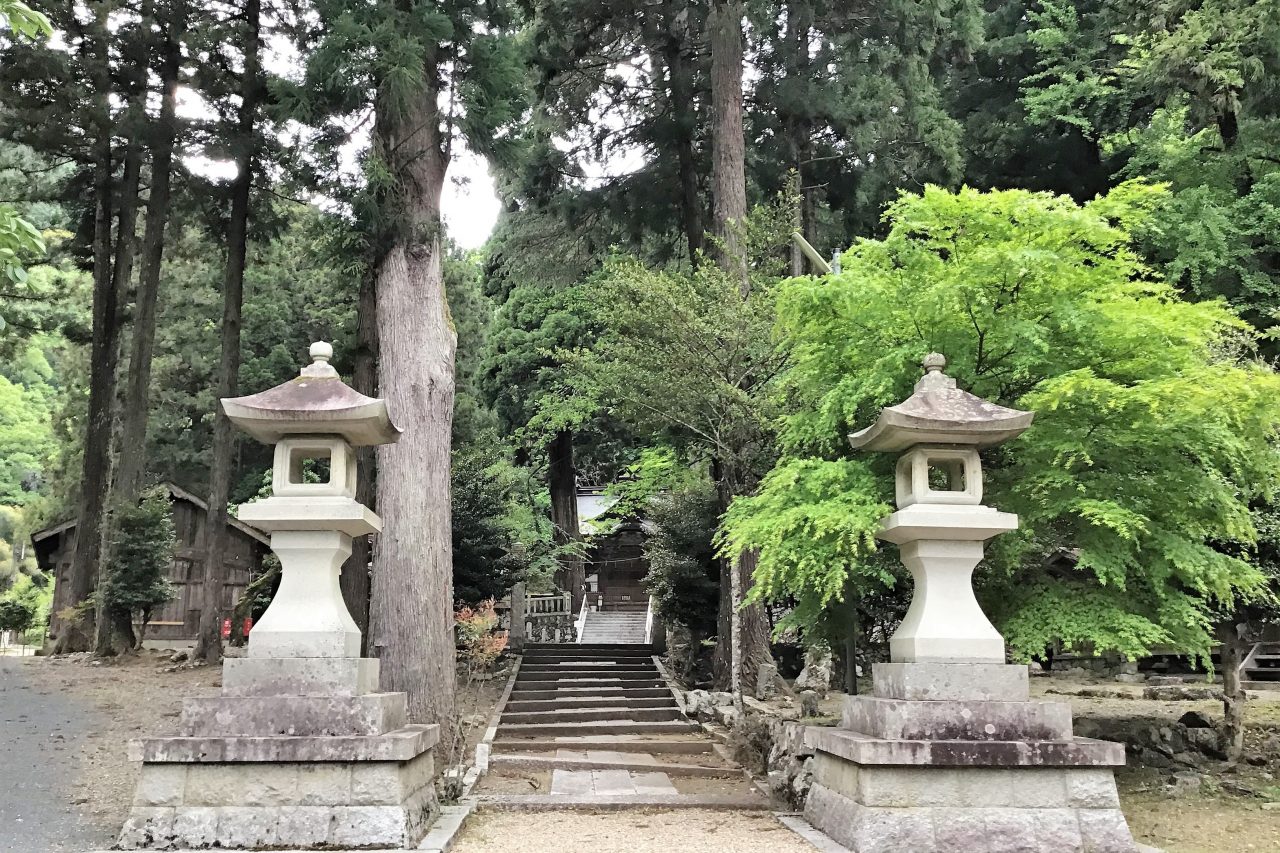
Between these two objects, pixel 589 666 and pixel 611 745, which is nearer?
pixel 611 745

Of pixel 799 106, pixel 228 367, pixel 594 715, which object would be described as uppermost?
pixel 799 106

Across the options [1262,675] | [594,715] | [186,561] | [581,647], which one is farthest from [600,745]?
[186,561]

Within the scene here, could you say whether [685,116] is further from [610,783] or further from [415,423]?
[610,783]

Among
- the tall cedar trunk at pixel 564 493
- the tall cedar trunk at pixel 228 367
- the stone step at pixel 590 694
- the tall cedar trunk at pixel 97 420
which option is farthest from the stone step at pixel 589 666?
the tall cedar trunk at pixel 97 420

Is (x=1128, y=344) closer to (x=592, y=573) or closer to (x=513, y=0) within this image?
(x=513, y=0)

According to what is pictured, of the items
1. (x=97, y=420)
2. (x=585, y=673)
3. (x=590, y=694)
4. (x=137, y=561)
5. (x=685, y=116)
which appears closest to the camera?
(x=590, y=694)

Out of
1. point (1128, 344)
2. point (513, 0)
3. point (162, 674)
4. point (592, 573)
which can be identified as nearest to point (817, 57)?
point (513, 0)

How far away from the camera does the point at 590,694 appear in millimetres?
14727

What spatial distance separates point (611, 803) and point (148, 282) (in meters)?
13.2

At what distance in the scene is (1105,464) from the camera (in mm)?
6598

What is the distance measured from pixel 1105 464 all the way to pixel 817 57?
11068 millimetres

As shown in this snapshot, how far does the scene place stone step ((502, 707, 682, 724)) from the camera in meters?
13.3

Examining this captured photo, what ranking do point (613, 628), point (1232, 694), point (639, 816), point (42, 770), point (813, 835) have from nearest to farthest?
point (813, 835) < point (639, 816) < point (42, 770) < point (1232, 694) < point (613, 628)

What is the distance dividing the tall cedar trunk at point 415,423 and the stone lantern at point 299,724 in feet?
6.87
